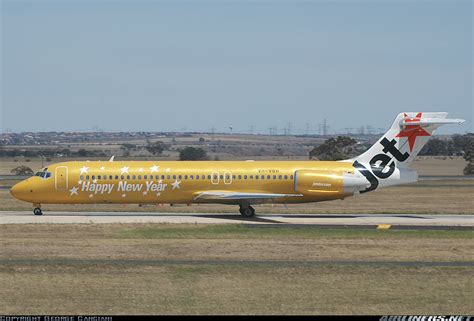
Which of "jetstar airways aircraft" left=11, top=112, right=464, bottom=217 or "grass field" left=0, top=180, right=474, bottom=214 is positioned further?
"grass field" left=0, top=180, right=474, bottom=214

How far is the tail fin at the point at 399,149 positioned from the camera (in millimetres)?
46844

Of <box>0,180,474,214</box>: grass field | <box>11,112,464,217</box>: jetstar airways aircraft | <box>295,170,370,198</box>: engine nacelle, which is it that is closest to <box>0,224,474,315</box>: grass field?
<box>295,170,370,198</box>: engine nacelle

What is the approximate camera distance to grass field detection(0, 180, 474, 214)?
5272cm

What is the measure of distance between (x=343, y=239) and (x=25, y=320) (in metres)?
19.6

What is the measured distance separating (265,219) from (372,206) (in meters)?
13.6

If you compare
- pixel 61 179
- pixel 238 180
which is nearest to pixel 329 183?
pixel 238 180

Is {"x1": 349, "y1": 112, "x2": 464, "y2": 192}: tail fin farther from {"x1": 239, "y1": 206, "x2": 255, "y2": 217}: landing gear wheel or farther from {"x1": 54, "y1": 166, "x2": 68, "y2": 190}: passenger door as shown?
{"x1": 54, "y1": 166, "x2": 68, "y2": 190}: passenger door

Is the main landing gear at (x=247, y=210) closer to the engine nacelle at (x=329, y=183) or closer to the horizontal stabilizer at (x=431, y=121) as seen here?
the engine nacelle at (x=329, y=183)

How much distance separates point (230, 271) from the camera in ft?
89.1

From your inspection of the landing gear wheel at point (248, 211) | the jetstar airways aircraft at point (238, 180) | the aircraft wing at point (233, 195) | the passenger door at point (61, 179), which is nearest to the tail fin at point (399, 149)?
the jetstar airways aircraft at point (238, 180)

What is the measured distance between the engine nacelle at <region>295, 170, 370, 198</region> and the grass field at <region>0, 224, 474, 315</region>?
7275 mm

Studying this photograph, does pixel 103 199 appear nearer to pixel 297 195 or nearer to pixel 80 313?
pixel 297 195

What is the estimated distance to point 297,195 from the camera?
4694 cm

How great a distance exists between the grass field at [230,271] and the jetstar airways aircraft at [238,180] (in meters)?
7.62
